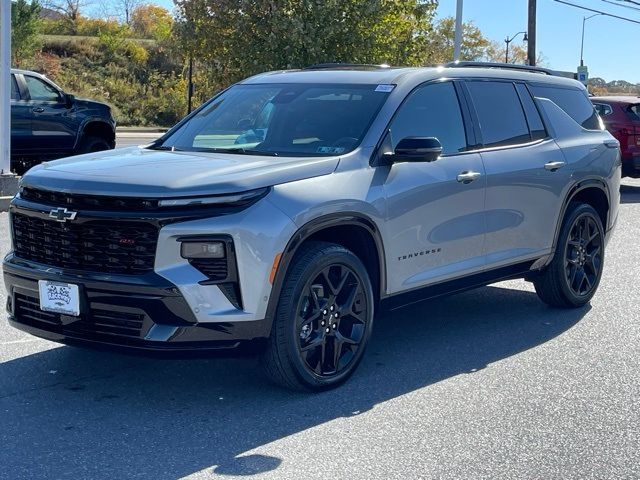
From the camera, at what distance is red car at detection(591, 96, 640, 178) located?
17203mm

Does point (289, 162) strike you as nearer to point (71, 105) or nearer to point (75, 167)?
point (75, 167)

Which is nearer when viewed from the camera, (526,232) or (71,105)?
(526,232)

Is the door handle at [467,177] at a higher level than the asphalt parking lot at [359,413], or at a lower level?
higher

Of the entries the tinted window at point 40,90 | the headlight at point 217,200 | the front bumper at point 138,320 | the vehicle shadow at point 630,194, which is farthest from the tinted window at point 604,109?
the front bumper at point 138,320

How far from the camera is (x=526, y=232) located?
22.9 ft

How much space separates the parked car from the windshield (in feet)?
33.2

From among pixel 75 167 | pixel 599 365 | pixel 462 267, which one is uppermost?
pixel 75 167

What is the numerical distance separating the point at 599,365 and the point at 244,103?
294 centimetres

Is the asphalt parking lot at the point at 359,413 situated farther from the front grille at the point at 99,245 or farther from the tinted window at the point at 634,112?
the tinted window at the point at 634,112

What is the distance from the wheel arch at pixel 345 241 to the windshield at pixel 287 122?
0.48 metres

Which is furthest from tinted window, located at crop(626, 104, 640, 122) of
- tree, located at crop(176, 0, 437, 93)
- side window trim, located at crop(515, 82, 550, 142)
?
side window trim, located at crop(515, 82, 550, 142)

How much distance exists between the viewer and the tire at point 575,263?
24.6 ft

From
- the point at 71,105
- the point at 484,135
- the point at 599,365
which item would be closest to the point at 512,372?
the point at 599,365

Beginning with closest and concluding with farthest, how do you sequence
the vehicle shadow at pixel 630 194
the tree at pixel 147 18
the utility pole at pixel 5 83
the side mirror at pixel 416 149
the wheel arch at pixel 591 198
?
the side mirror at pixel 416 149, the wheel arch at pixel 591 198, the utility pole at pixel 5 83, the vehicle shadow at pixel 630 194, the tree at pixel 147 18
